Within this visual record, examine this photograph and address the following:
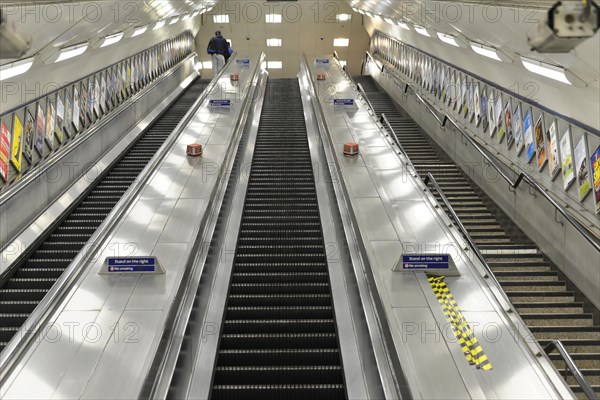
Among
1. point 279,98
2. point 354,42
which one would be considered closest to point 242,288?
point 279,98

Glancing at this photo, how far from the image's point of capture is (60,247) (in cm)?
802

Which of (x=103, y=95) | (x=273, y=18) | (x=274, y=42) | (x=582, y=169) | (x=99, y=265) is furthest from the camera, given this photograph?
(x=274, y=42)

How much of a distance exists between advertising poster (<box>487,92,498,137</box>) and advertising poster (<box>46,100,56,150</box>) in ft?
27.5

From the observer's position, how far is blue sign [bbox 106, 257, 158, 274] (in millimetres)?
5641

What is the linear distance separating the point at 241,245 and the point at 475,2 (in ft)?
15.0

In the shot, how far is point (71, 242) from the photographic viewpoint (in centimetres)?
810

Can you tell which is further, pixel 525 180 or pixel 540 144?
pixel 540 144

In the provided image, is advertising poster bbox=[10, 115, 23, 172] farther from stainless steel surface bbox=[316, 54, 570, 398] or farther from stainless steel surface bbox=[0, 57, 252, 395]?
stainless steel surface bbox=[316, 54, 570, 398]

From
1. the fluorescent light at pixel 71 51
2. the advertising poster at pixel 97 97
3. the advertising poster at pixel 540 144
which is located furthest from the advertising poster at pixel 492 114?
the advertising poster at pixel 97 97

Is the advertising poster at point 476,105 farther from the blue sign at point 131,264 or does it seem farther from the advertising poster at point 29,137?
the blue sign at point 131,264

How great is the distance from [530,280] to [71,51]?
25.2ft

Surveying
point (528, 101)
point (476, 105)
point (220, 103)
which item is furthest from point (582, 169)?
point (220, 103)

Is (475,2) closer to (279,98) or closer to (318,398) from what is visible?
(318,398)

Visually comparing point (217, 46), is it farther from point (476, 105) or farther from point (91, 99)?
point (476, 105)
